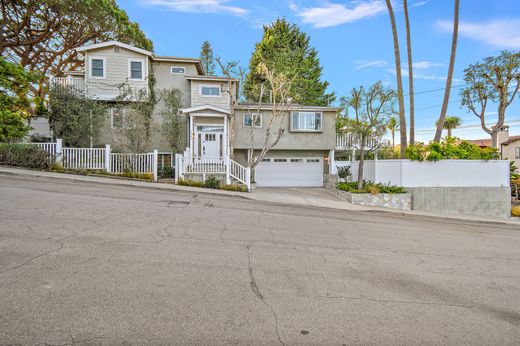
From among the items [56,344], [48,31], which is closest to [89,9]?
[48,31]

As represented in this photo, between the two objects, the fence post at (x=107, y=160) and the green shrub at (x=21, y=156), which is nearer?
the green shrub at (x=21, y=156)

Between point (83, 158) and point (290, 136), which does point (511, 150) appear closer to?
point (290, 136)

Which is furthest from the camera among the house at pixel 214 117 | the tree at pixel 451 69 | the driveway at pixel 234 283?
the tree at pixel 451 69

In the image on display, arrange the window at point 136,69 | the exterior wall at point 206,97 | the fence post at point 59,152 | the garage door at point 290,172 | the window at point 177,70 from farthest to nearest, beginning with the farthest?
the garage door at point 290,172 → the window at point 177,70 → the exterior wall at point 206,97 → the window at point 136,69 → the fence post at point 59,152

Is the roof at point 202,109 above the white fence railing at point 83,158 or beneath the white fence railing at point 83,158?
above

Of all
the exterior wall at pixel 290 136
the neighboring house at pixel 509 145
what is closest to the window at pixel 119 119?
the exterior wall at pixel 290 136

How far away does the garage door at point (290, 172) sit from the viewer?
22141 millimetres

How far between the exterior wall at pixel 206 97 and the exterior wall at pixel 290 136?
4.67 feet

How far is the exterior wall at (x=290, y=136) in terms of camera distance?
20906mm

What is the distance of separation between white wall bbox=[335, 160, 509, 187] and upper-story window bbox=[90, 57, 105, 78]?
18916mm

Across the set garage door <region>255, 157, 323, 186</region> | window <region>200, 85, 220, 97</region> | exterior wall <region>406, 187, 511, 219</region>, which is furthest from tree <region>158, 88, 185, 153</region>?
exterior wall <region>406, 187, 511, 219</region>

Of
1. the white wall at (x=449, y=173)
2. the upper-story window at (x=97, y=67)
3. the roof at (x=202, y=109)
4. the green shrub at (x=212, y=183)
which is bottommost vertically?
the green shrub at (x=212, y=183)

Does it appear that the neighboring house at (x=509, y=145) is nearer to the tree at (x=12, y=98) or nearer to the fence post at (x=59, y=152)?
the fence post at (x=59, y=152)

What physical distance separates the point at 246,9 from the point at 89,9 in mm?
12988
